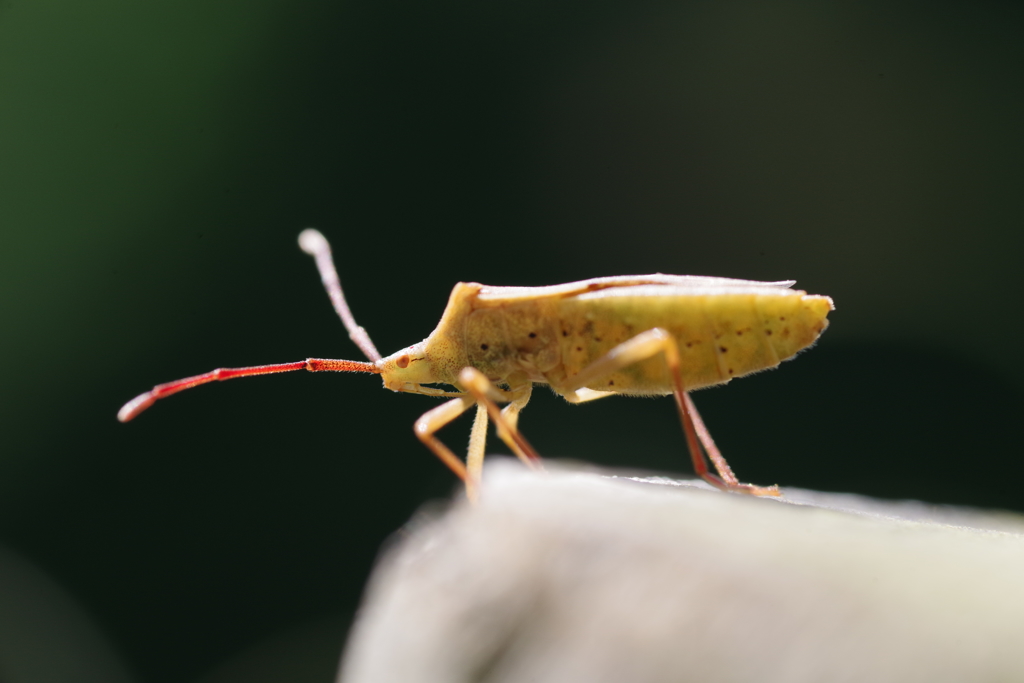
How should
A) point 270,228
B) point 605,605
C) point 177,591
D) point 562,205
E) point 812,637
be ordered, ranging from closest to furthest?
point 812,637
point 605,605
point 177,591
point 270,228
point 562,205

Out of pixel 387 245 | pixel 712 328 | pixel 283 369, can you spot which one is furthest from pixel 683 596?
pixel 387 245

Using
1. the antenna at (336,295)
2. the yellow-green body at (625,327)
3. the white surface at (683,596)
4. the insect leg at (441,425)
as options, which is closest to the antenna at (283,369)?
the antenna at (336,295)

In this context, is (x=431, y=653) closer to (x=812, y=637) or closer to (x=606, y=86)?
(x=812, y=637)

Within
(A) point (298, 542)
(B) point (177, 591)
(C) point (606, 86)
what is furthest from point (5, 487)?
(C) point (606, 86)

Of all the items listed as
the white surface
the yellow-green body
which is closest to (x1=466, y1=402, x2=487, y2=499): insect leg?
the yellow-green body

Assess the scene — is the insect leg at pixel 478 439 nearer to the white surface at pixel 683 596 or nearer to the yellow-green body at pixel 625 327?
the yellow-green body at pixel 625 327

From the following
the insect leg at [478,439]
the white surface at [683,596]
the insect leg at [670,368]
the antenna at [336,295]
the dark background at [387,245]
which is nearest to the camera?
the white surface at [683,596]

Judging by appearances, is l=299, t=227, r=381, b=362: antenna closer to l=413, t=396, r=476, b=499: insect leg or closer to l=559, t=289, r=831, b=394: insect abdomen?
l=413, t=396, r=476, b=499: insect leg
